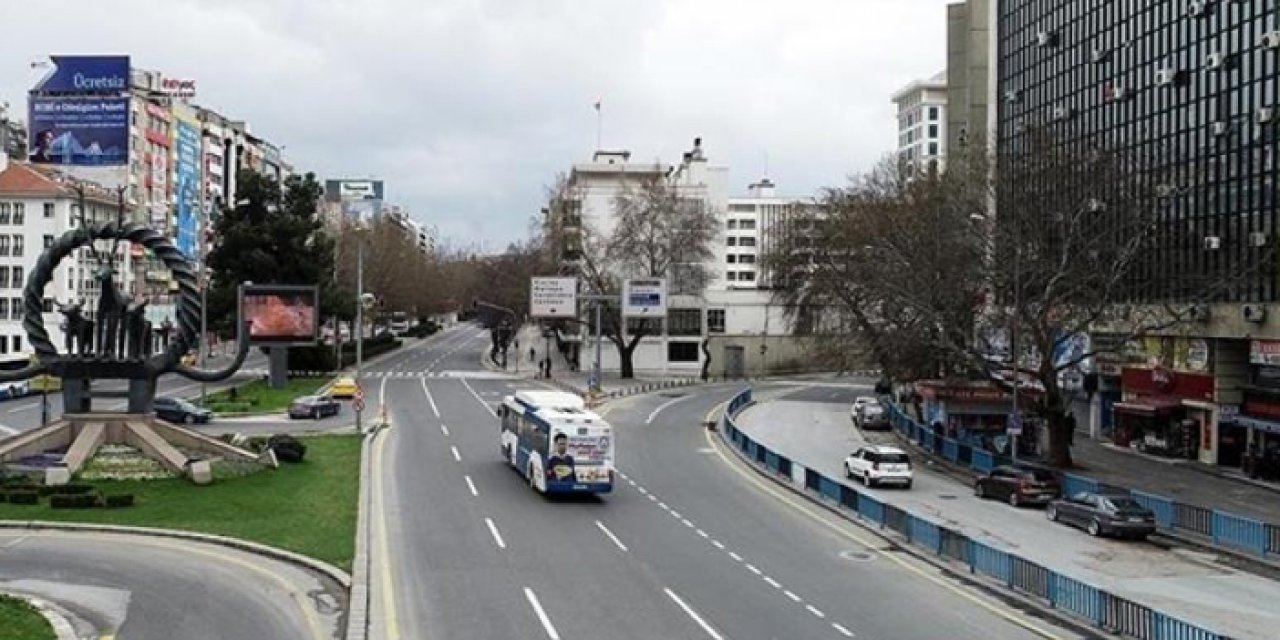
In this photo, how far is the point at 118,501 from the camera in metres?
34.1

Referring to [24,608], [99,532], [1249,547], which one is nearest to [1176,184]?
[1249,547]

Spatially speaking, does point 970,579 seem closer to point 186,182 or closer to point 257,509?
point 257,509

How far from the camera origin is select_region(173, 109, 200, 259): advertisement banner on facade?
418 ft

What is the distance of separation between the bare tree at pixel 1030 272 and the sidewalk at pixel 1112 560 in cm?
587

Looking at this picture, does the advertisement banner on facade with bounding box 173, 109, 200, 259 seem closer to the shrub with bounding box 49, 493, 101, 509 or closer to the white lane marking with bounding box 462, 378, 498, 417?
the white lane marking with bounding box 462, 378, 498, 417

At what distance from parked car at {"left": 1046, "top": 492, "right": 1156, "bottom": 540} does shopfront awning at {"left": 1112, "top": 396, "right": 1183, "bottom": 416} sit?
19005 millimetres

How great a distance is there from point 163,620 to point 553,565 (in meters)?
8.39

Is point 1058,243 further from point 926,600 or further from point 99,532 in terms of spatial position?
point 99,532

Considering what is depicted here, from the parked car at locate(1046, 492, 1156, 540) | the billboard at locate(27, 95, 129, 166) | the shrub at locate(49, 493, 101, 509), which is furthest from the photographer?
the billboard at locate(27, 95, 129, 166)

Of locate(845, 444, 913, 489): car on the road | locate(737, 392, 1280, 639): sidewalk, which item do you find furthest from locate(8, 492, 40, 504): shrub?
locate(845, 444, 913, 489): car on the road

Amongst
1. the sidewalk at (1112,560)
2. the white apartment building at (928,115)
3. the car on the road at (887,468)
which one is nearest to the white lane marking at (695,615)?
the sidewalk at (1112,560)

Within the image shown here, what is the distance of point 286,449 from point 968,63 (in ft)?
193

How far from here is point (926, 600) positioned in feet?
82.7

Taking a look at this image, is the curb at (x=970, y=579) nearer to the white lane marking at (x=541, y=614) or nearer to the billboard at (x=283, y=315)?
the white lane marking at (x=541, y=614)
